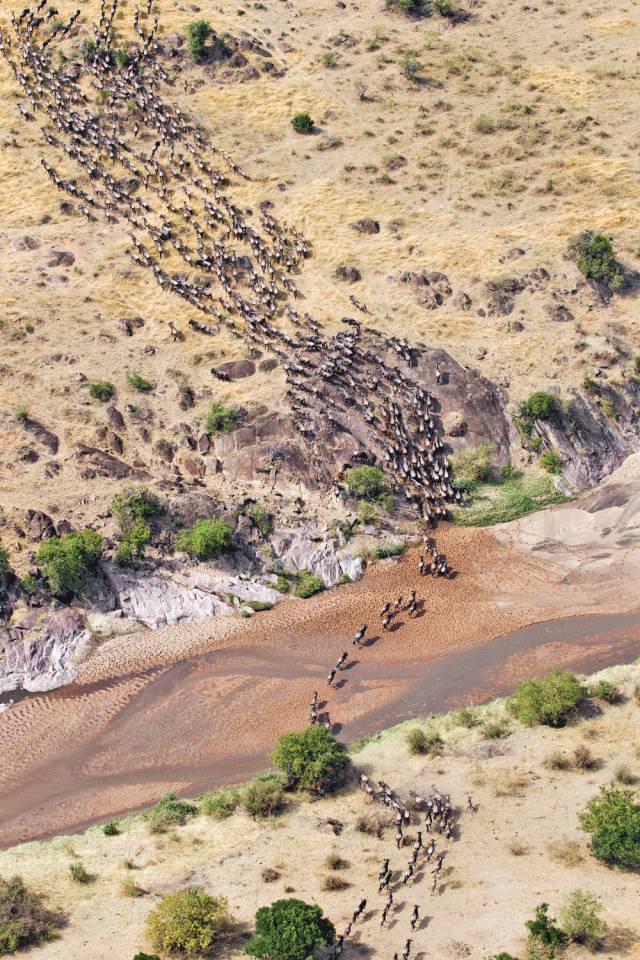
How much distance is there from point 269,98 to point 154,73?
12.0 meters

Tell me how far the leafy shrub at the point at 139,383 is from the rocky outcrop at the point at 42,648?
63.4 feet

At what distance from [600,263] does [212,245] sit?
32411 millimetres

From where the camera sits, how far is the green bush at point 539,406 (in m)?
63.2

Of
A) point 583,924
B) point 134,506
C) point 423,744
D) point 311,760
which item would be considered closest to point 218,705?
point 311,760

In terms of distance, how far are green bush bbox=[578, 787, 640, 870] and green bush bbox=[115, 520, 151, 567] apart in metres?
31.0

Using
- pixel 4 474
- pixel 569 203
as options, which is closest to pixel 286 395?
pixel 4 474

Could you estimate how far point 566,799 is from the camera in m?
40.9

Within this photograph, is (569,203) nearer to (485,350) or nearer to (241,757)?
(485,350)

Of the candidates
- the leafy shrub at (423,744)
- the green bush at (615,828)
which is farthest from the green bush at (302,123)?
the green bush at (615,828)

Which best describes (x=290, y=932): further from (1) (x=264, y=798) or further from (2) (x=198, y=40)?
(2) (x=198, y=40)

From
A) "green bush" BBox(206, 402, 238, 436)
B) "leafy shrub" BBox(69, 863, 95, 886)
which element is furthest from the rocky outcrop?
"green bush" BBox(206, 402, 238, 436)

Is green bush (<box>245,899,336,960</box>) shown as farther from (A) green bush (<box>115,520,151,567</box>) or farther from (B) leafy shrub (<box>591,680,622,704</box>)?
(A) green bush (<box>115,520,151,567</box>)

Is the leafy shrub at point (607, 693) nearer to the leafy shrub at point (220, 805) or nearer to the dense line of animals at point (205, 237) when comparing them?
the dense line of animals at point (205, 237)

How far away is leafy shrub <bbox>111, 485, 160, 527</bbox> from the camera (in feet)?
188
